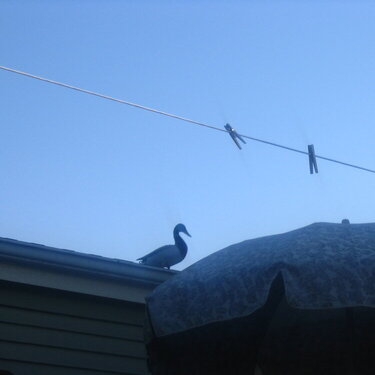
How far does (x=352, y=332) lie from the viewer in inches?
147

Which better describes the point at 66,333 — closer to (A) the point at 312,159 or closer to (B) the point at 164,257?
(B) the point at 164,257

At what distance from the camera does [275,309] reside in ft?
13.0

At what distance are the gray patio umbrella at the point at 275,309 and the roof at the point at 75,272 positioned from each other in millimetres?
1454

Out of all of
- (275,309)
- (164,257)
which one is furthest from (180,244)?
(275,309)

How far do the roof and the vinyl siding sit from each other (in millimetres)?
91

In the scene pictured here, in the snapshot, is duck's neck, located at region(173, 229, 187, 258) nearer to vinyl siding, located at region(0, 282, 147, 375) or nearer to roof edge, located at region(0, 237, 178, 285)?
roof edge, located at region(0, 237, 178, 285)

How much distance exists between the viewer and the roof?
5082mm

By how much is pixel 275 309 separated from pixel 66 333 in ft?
6.62

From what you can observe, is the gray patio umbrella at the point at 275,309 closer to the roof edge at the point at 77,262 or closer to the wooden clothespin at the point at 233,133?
the roof edge at the point at 77,262

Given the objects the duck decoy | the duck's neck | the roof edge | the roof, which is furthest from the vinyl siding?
the duck's neck

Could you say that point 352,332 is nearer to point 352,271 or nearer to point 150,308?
point 352,271

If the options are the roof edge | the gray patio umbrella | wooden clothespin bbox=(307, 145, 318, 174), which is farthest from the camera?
wooden clothespin bbox=(307, 145, 318, 174)

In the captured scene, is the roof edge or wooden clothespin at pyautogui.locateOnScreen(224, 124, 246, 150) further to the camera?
wooden clothespin at pyautogui.locateOnScreen(224, 124, 246, 150)

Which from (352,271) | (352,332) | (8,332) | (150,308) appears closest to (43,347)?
(8,332)
